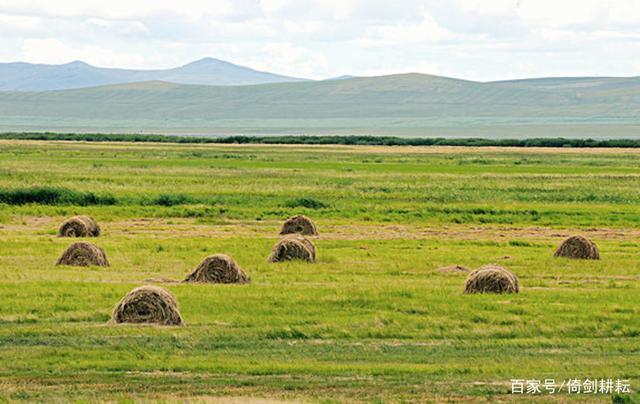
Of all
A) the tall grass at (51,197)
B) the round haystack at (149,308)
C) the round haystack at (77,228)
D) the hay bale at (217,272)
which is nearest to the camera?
the round haystack at (149,308)

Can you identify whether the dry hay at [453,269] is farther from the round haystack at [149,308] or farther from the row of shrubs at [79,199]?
the row of shrubs at [79,199]

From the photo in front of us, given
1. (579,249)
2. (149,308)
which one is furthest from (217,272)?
(579,249)

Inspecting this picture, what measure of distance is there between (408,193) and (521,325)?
122ft

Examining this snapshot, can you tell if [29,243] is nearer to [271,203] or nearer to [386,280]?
[386,280]

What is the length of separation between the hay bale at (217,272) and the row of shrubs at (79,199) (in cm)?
2440

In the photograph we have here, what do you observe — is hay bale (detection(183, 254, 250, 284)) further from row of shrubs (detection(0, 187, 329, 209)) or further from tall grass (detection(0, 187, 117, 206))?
tall grass (detection(0, 187, 117, 206))

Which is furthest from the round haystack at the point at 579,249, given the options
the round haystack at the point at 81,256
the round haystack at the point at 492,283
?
the round haystack at the point at 81,256

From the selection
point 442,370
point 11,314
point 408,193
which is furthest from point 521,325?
point 408,193

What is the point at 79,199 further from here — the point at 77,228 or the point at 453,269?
the point at 453,269

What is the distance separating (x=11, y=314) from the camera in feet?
72.0

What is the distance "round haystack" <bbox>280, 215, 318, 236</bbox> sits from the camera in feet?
127

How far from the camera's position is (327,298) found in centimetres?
2411

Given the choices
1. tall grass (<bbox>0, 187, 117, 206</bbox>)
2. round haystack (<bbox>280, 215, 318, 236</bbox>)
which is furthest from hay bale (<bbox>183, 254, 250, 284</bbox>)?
tall grass (<bbox>0, 187, 117, 206</bbox>)

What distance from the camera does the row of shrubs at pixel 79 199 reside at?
50188 millimetres
